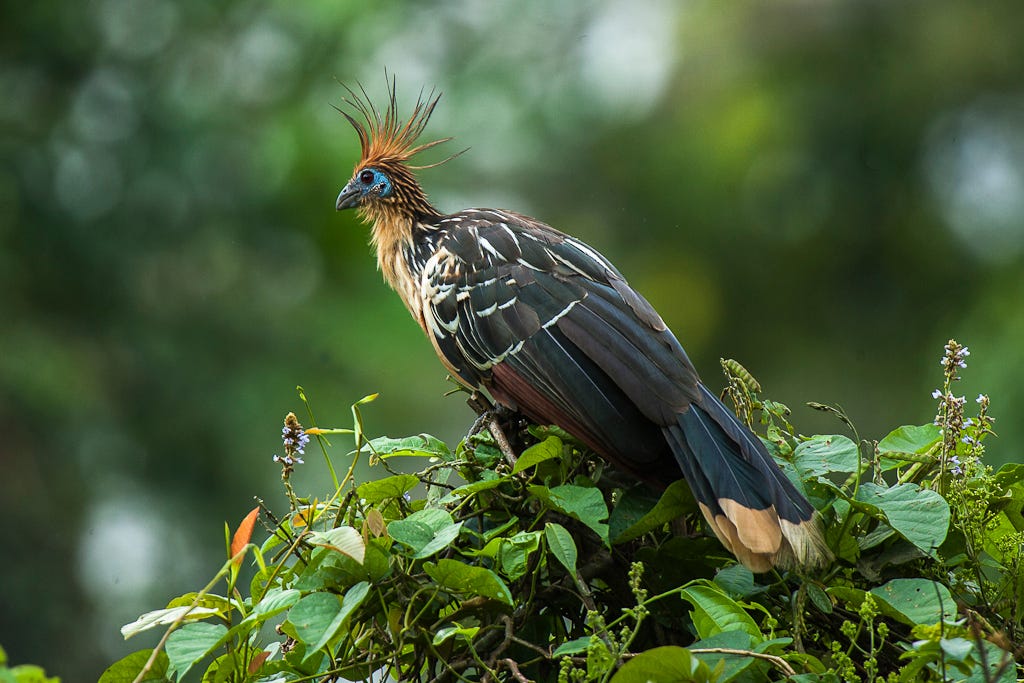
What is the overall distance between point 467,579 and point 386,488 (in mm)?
164

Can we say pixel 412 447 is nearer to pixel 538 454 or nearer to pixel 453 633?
pixel 538 454

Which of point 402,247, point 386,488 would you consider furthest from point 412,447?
point 402,247

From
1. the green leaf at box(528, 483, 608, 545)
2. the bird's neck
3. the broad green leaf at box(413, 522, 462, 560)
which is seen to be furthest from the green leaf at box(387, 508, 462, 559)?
the bird's neck

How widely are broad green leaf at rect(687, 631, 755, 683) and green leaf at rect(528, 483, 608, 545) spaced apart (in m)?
0.18

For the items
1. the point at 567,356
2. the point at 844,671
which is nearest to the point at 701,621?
the point at 844,671

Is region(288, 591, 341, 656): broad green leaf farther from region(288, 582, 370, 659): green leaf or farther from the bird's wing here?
the bird's wing

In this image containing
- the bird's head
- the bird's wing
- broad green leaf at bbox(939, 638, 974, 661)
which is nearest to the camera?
broad green leaf at bbox(939, 638, 974, 661)

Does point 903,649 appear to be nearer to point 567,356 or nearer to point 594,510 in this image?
point 594,510

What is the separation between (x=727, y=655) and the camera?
993mm

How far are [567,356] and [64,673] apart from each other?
328cm

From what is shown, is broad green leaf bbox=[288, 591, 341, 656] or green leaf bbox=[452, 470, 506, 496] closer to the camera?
broad green leaf bbox=[288, 591, 341, 656]

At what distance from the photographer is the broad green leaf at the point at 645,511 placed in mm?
1192

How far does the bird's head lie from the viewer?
243cm

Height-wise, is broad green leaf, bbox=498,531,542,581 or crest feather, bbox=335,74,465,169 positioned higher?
crest feather, bbox=335,74,465,169
